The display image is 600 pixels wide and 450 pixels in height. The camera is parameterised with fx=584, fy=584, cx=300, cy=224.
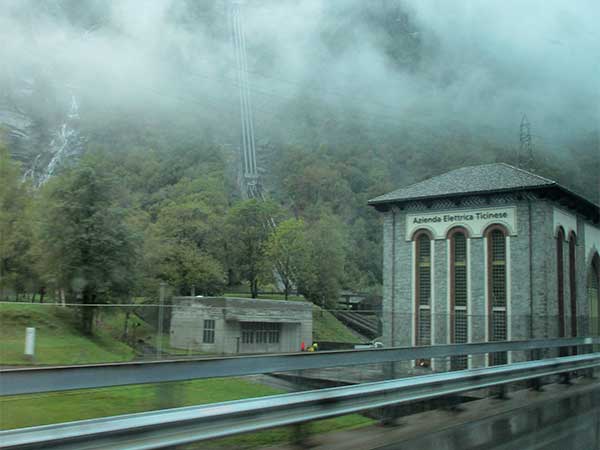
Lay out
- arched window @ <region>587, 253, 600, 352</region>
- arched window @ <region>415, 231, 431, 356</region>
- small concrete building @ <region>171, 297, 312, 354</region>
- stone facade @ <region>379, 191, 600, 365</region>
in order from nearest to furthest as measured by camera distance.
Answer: small concrete building @ <region>171, 297, 312, 354</region> → stone facade @ <region>379, 191, 600, 365</region> → arched window @ <region>415, 231, 431, 356</region> → arched window @ <region>587, 253, 600, 352</region>

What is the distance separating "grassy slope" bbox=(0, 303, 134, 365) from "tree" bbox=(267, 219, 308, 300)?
5805cm

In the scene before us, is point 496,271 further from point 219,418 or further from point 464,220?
point 219,418

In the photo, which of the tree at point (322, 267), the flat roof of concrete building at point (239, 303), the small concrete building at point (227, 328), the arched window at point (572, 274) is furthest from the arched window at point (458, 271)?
the tree at point (322, 267)

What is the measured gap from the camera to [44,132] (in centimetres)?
14275

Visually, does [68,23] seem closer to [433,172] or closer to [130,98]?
[130,98]

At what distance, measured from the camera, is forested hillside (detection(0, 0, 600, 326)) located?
38.2 m

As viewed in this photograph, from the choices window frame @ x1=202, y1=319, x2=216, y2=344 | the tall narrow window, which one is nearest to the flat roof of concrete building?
window frame @ x1=202, y1=319, x2=216, y2=344

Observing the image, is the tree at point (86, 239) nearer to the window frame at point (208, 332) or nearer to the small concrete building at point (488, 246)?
the small concrete building at point (488, 246)

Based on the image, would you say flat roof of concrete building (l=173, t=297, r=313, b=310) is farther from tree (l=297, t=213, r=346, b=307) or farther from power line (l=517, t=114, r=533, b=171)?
power line (l=517, t=114, r=533, b=171)

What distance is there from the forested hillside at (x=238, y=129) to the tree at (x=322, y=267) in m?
0.25

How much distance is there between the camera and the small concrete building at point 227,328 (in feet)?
26.2

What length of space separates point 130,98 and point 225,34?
3225 centimetres

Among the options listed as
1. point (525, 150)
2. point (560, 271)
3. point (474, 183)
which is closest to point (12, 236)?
point (474, 183)

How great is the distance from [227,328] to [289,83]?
162 meters
